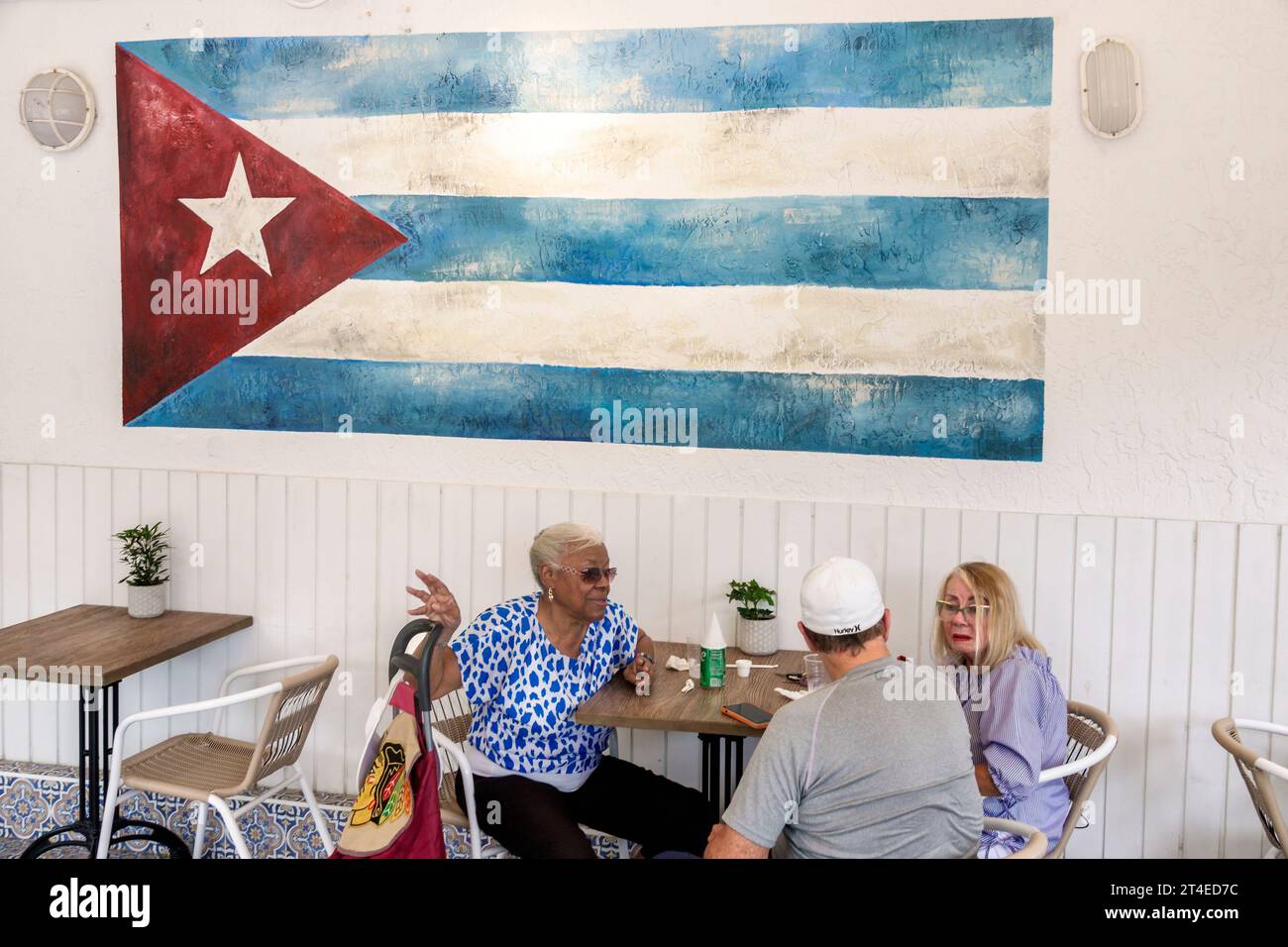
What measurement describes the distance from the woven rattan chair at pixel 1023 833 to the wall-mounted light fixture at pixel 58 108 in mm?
3973

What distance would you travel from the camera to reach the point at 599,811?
3.03m

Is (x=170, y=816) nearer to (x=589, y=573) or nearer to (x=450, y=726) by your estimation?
(x=450, y=726)

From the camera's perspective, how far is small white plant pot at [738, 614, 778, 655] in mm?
3500

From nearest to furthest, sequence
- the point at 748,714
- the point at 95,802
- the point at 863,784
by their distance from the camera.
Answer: the point at 863,784 → the point at 748,714 → the point at 95,802

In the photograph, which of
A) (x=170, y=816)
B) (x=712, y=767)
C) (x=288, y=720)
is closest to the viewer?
(x=712, y=767)

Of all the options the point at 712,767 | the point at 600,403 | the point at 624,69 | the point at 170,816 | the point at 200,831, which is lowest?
the point at 170,816

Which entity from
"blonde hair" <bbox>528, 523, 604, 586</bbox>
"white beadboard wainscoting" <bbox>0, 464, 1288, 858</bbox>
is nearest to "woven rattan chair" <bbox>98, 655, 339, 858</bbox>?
"white beadboard wainscoting" <bbox>0, 464, 1288, 858</bbox>

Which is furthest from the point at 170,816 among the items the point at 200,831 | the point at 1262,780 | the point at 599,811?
the point at 1262,780

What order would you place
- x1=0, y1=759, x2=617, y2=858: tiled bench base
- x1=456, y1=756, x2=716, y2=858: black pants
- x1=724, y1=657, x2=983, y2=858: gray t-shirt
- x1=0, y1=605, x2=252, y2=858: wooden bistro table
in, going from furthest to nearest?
x1=0, y1=759, x2=617, y2=858: tiled bench base < x1=0, y1=605, x2=252, y2=858: wooden bistro table < x1=456, y1=756, x2=716, y2=858: black pants < x1=724, y1=657, x2=983, y2=858: gray t-shirt

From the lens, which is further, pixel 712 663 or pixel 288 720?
pixel 288 720

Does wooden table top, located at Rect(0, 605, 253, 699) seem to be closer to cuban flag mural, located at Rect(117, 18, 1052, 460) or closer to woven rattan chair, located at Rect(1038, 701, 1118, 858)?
cuban flag mural, located at Rect(117, 18, 1052, 460)

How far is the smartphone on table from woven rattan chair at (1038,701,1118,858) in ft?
2.24

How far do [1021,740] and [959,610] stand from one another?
1.23ft
